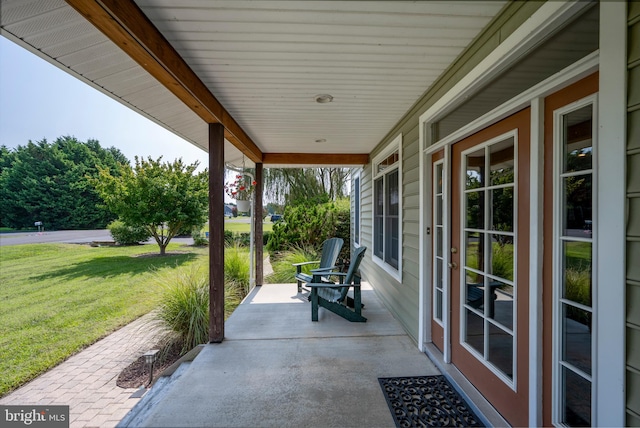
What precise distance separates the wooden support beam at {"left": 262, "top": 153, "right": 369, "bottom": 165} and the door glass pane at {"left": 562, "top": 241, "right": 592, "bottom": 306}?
4.42m

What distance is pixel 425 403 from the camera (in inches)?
77.1

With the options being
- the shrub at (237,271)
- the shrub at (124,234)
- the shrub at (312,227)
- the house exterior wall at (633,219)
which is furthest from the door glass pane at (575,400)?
the shrub at (124,234)

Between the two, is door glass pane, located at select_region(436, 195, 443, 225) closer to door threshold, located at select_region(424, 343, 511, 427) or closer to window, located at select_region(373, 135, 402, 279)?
window, located at select_region(373, 135, 402, 279)

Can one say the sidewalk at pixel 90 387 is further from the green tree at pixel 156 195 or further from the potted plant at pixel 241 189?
the green tree at pixel 156 195

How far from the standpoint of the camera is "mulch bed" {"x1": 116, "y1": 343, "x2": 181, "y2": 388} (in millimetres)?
2858

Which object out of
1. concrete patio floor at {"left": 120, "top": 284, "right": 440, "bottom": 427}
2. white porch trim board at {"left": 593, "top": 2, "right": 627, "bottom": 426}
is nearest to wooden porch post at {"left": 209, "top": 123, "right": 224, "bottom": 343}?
concrete patio floor at {"left": 120, "top": 284, "right": 440, "bottom": 427}

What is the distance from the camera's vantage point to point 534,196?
1.45 m

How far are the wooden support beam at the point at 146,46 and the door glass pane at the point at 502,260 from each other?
8.10ft

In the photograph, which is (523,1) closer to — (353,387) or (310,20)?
(310,20)

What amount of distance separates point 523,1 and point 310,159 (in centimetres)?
426

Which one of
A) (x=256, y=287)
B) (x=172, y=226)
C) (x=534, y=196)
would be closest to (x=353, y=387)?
(x=534, y=196)

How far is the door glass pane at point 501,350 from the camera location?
171cm

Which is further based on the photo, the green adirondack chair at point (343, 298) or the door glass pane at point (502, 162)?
the green adirondack chair at point (343, 298)

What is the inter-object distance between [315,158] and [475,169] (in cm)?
373
